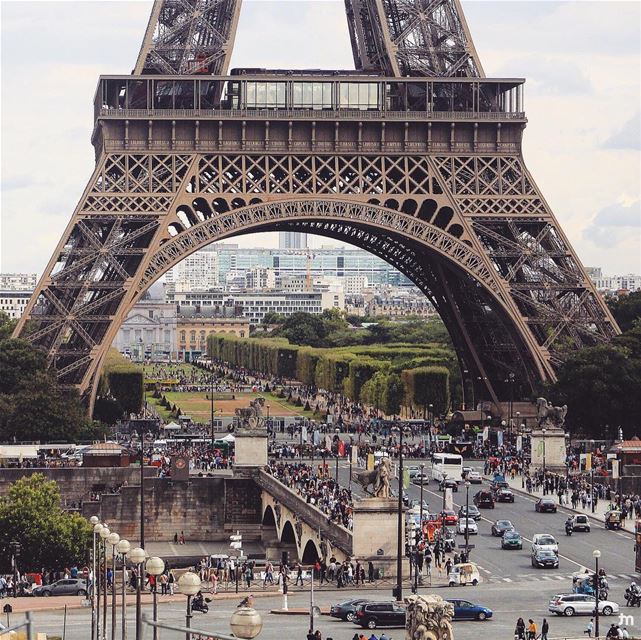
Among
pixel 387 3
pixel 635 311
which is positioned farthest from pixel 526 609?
pixel 635 311

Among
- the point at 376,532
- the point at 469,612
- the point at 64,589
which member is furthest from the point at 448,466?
the point at 469,612

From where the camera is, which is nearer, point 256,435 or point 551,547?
point 551,547

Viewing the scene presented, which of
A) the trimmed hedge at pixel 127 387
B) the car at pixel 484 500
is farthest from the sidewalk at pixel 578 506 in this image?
the trimmed hedge at pixel 127 387

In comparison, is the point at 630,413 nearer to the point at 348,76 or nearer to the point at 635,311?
the point at 348,76

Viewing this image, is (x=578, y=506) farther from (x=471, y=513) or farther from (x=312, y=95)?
(x=312, y=95)

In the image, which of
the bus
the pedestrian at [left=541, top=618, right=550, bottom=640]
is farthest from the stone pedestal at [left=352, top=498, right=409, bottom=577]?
the bus

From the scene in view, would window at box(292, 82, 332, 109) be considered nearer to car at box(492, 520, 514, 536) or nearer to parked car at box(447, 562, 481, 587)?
car at box(492, 520, 514, 536)
